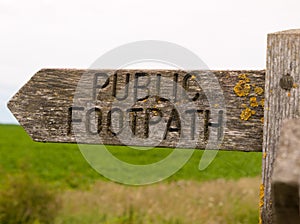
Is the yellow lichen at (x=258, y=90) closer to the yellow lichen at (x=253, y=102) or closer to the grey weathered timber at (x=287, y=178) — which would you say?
the yellow lichen at (x=253, y=102)

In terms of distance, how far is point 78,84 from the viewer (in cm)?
247

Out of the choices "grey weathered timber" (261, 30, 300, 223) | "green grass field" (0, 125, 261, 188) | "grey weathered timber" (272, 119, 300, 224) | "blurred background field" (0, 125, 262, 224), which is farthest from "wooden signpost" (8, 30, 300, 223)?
"green grass field" (0, 125, 261, 188)

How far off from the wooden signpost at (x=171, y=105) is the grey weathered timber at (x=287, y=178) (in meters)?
0.36

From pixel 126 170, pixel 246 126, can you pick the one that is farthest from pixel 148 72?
pixel 126 170

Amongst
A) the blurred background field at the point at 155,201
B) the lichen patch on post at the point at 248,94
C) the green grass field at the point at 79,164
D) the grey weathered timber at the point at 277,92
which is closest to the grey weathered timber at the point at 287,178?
the grey weathered timber at the point at 277,92

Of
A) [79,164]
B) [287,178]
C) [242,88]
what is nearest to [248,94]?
[242,88]

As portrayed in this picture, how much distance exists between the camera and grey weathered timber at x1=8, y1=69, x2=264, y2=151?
89.4 inches

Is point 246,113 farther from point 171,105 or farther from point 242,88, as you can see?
point 171,105

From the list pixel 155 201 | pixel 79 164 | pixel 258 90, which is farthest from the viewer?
pixel 79 164

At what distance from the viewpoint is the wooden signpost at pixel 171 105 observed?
2158 mm

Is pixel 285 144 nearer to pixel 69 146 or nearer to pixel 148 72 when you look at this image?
pixel 148 72

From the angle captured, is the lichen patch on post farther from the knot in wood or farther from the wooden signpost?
the knot in wood

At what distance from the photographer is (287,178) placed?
1.59 metres

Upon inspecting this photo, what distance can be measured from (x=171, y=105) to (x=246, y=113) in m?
0.33
